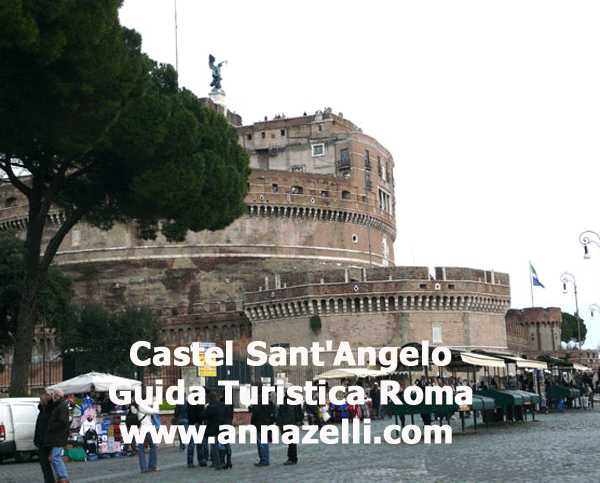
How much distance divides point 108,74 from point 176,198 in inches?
184

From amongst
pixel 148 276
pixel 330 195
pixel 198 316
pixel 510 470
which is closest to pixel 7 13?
pixel 510 470

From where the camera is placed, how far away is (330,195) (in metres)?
64.0

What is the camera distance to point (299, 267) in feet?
200

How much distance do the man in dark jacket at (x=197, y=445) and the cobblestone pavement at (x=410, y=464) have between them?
14.0 inches

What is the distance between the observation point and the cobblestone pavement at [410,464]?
38.1 feet

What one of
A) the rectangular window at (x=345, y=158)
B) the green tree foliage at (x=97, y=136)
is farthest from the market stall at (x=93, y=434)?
the rectangular window at (x=345, y=158)

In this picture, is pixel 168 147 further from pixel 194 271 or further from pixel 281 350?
pixel 194 271

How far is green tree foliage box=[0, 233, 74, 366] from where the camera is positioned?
35.6 metres

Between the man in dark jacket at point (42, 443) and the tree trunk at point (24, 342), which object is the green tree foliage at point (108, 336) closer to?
the tree trunk at point (24, 342)

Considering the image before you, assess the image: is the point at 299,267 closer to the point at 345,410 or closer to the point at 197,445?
the point at 345,410

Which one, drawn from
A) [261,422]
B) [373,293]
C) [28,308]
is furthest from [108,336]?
[261,422]

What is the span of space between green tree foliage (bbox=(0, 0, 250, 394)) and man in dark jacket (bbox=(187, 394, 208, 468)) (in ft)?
20.4

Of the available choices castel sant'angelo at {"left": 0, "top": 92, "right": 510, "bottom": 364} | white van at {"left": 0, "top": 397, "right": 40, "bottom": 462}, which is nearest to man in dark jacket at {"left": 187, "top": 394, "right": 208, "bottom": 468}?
white van at {"left": 0, "top": 397, "right": 40, "bottom": 462}

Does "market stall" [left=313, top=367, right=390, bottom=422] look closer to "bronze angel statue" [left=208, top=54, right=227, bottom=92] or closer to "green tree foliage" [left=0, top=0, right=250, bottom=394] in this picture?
"green tree foliage" [left=0, top=0, right=250, bottom=394]
